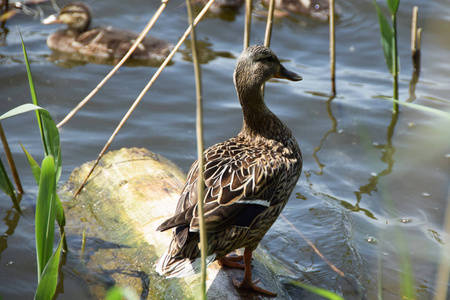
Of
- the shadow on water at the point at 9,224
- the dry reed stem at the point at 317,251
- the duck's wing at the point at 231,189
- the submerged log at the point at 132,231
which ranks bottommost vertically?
the dry reed stem at the point at 317,251

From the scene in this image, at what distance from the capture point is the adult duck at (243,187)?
231cm

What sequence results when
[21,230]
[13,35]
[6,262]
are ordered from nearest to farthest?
[6,262] < [21,230] < [13,35]

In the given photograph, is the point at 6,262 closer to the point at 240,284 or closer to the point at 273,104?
the point at 240,284

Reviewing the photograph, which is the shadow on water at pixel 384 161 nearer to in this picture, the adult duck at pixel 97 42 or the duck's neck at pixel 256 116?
the duck's neck at pixel 256 116

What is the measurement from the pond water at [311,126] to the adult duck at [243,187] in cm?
46

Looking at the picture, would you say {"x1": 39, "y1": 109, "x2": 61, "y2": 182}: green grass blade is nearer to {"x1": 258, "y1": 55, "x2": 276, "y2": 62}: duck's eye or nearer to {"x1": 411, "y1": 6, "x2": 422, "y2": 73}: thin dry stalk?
{"x1": 258, "y1": 55, "x2": 276, "y2": 62}: duck's eye

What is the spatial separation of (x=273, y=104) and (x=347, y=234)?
1.74 meters

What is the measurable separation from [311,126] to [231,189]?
234cm

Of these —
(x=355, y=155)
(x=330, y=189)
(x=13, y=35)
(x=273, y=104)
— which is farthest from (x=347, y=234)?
(x=13, y=35)

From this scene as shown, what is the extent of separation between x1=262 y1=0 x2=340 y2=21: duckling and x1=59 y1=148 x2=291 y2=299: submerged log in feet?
11.7

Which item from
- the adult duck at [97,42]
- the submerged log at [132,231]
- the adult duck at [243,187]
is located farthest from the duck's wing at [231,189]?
the adult duck at [97,42]

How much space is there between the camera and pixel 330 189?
391 centimetres

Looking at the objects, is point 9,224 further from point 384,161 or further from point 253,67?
point 384,161

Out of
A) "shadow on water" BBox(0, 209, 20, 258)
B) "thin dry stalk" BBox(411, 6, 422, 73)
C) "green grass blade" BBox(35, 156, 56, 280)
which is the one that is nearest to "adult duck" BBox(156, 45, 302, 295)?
"green grass blade" BBox(35, 156, 56, 280)
